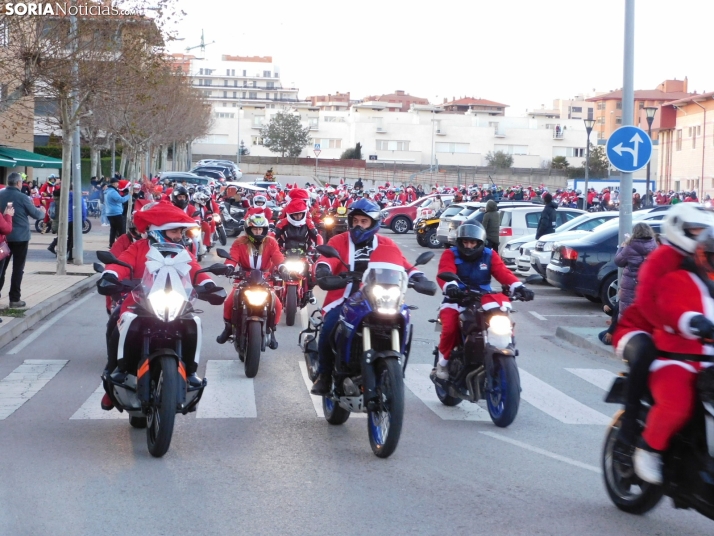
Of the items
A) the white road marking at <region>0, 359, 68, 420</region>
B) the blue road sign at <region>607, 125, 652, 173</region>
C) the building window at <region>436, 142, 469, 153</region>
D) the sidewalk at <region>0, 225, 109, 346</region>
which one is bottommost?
the white road marking at <region>0, 359, 68, 420</region>

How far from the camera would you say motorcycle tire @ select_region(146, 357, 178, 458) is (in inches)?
279

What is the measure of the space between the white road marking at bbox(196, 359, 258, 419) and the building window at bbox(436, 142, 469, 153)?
4453 inches

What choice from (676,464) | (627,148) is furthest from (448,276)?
(627,148)

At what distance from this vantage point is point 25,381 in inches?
424

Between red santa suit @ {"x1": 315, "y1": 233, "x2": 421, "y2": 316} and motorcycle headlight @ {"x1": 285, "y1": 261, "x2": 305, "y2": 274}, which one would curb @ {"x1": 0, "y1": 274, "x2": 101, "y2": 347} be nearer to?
motorcycle headlight @ {"x1": 285, "y1": 261, "x2": 305, "y2": 274}

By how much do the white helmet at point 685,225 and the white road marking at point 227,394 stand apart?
14.8 ft

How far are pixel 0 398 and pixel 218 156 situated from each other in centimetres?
11192

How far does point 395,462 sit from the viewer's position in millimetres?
7465

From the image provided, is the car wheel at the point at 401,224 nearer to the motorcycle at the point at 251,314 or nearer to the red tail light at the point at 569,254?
the red tail light at the point at 569,254

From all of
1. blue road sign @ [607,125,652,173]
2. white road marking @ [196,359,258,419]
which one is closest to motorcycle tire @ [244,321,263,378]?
white road marking @ [196,359,258,419]

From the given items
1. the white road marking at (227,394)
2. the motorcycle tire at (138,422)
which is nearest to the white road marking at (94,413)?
the motorcycle tire at (138,422)

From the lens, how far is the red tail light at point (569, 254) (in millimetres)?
18408

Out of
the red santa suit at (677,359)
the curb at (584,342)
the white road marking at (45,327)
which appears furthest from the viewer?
the curb at (584,342)

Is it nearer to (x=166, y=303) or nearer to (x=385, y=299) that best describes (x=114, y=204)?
(x=166, y=303)
